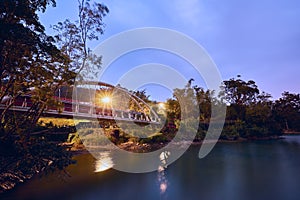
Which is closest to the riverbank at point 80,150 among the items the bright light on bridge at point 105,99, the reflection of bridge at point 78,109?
the reflection of bridge at point 78,109

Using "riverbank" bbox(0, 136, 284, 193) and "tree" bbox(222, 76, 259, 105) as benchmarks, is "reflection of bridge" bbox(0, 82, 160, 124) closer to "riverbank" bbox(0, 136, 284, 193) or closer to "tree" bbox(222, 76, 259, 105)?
"riverbank" bbox(0, 136, 284, 193)

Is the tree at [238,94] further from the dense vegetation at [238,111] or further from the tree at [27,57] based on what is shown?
the tree at [27,57]

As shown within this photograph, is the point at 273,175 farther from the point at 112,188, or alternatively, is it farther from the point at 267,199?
the point at 112,188

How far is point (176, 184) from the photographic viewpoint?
7.75 meters

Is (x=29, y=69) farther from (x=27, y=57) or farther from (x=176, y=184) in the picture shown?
(x=176, y=184)

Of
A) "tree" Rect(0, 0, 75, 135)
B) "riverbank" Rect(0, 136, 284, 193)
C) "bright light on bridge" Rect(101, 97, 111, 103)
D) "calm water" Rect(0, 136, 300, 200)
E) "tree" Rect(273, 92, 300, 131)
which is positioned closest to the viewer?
"tree" Rect(0, 0, 75, 135)

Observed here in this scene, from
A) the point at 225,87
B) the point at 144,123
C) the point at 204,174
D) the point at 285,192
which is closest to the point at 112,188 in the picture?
the point at 204,174

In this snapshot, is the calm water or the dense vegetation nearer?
the calm water

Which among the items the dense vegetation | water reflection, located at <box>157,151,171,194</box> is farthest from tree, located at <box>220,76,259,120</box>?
water reflection, located at <box>157,151,171,194</box>

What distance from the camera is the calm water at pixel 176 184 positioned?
6492 millimetres

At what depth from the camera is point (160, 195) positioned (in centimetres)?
678

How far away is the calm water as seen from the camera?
6492 millimetres

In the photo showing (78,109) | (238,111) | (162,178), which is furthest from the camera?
(238,111)

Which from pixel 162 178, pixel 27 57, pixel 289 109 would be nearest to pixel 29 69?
pixel 27 57
